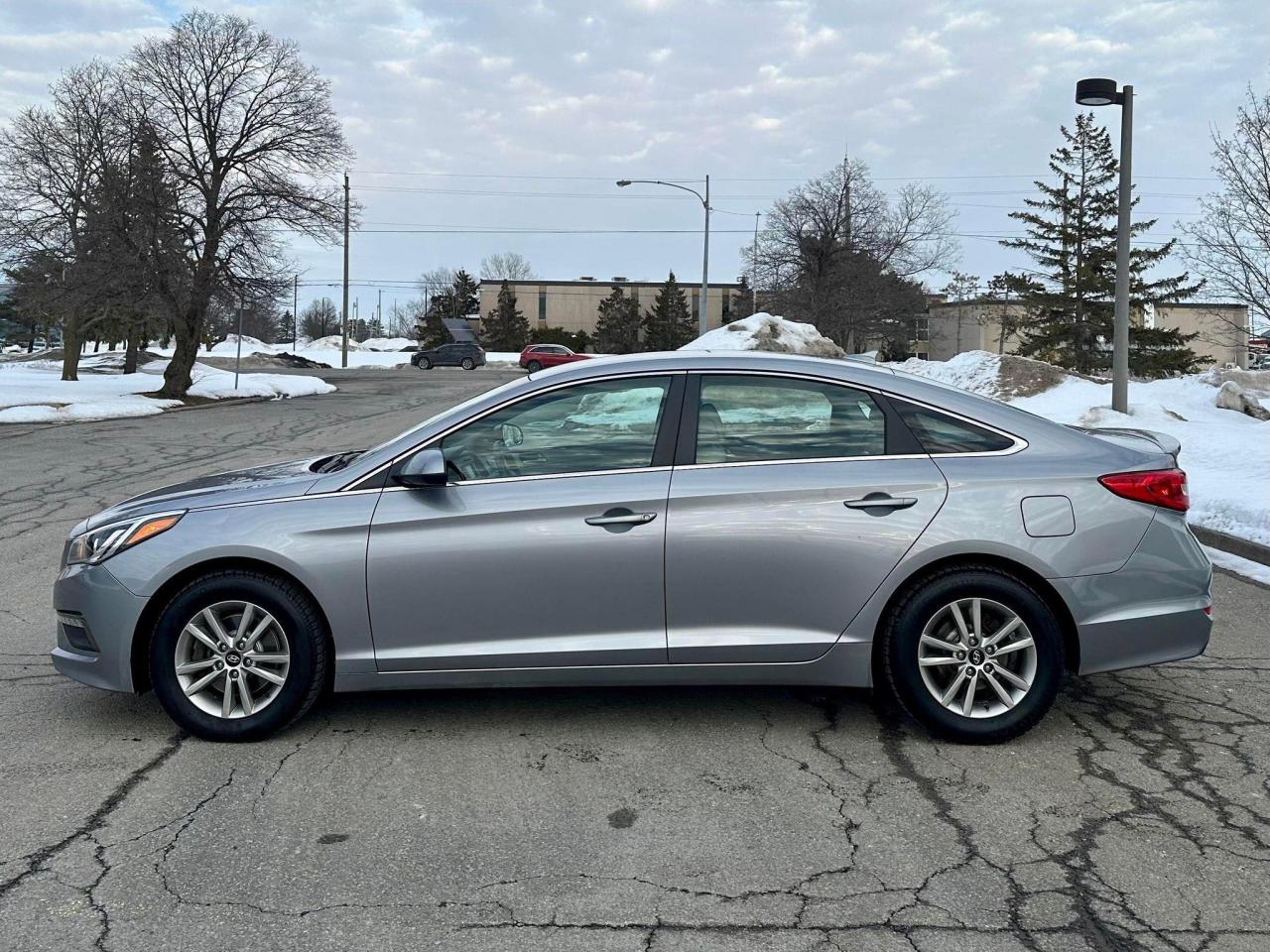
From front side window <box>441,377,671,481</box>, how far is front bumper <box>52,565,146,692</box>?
1428mm

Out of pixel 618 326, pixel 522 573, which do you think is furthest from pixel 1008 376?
pixel 618 326

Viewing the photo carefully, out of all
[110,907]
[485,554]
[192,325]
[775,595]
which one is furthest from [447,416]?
[192,325]

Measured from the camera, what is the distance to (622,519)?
428cm

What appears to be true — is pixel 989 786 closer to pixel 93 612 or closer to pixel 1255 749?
pixel 1255 749

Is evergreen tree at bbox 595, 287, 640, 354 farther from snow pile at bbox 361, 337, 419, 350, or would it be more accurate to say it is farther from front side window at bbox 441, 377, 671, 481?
front side window at bbox 441, 377, 671, 481

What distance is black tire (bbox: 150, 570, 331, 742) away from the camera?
4.31 meters

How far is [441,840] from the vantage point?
357 cm

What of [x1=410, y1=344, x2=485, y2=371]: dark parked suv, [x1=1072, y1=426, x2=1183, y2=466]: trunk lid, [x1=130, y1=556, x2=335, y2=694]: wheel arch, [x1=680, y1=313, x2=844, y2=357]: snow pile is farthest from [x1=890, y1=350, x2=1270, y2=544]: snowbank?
[x1=410, y1=344, x2=485, y2=371]: dark parked suv

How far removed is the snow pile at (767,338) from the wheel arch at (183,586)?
2759 cm

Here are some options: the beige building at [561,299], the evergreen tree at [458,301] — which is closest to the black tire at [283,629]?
the evergreen tree at [458,301]

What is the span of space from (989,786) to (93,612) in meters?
3.59

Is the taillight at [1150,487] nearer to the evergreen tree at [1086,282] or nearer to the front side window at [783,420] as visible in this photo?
the front side window at [783,420]

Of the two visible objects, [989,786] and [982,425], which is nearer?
[989,786]

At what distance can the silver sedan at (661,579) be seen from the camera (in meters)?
4.29
